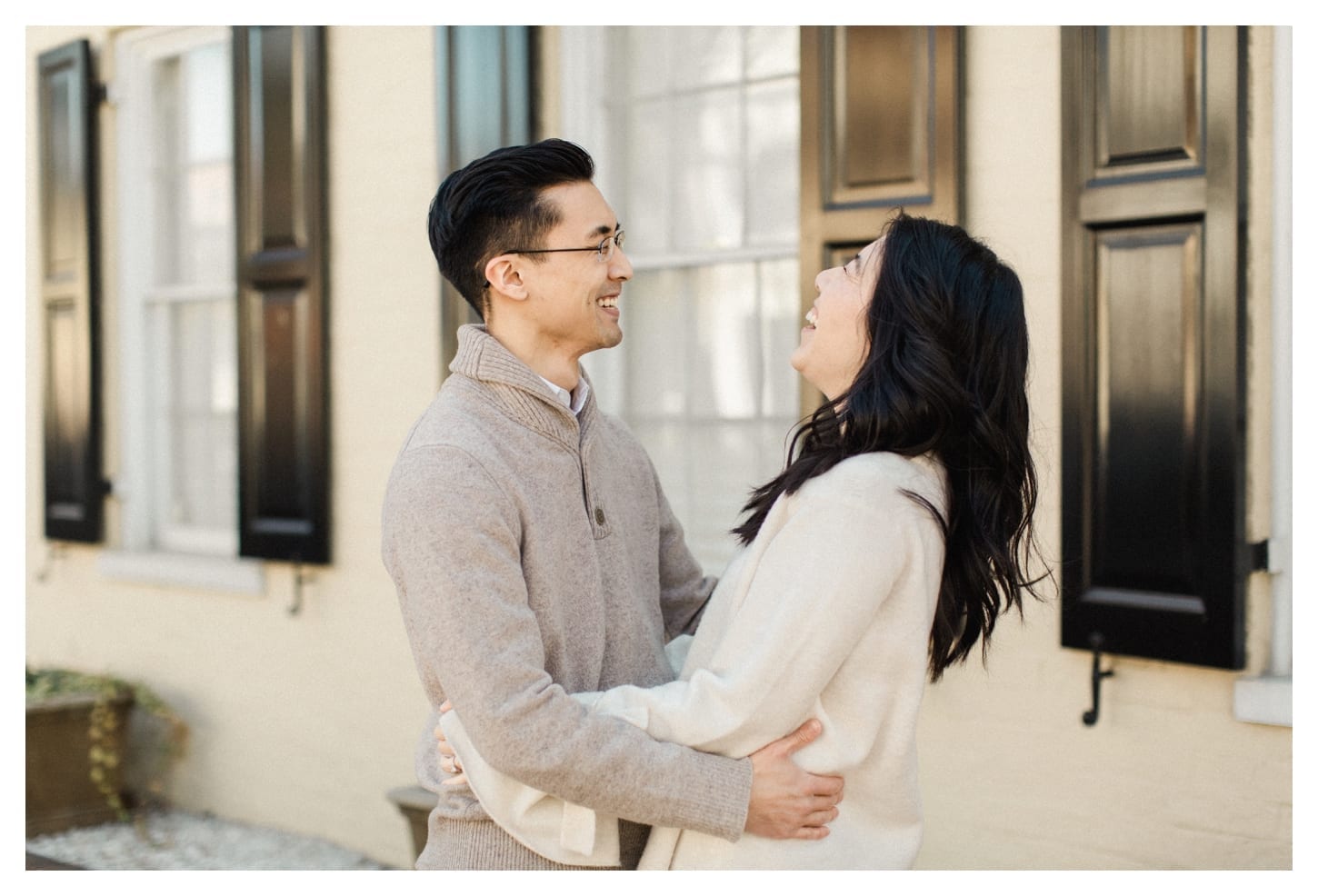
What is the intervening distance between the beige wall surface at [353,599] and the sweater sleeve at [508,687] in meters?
2.92

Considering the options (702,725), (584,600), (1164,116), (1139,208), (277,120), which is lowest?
(702,725)

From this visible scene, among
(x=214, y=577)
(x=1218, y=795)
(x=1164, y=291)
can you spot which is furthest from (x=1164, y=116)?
(x=214, y=577)

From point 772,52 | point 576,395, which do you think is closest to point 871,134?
point 772,52

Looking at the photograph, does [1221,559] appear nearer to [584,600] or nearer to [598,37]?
[584,600]

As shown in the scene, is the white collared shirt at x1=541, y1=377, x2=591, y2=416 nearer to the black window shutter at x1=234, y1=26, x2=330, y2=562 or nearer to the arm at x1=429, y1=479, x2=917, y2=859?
the arm at x1=429, y1=479, x2=917, y2=859

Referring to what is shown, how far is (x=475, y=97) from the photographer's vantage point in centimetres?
452

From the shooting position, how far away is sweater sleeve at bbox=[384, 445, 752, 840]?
1.90 meters

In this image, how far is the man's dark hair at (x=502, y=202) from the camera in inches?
89.5

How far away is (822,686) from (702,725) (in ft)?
0.61

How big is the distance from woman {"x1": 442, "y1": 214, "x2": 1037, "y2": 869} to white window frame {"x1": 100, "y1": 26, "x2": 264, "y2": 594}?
14.0 feet

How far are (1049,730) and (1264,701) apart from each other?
562mm

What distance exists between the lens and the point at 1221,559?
2996 millimetres

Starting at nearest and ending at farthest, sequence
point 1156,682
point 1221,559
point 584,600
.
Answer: point 584,600 → point 1221,559 → point 1156,682

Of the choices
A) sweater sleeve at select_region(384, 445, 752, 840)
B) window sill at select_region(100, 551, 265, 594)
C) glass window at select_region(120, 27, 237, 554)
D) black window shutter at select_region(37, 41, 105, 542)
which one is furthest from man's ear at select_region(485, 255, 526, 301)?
black window shutter at select_region(37, 41, 105, 542)
